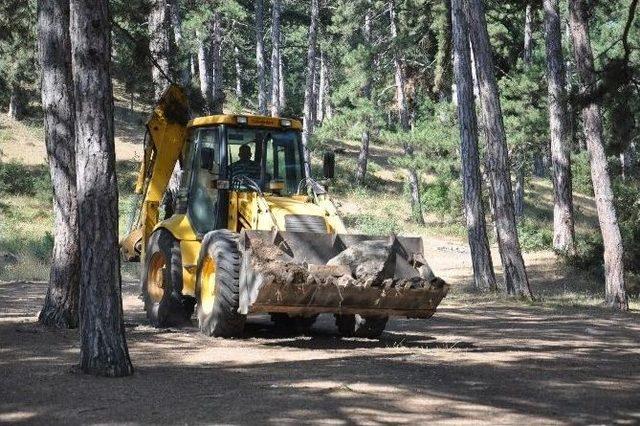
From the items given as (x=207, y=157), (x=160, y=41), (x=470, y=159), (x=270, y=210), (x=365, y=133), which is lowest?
(x=270, y=210)

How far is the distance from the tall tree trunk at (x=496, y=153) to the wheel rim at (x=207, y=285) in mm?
9727

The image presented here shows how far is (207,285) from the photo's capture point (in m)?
13.7

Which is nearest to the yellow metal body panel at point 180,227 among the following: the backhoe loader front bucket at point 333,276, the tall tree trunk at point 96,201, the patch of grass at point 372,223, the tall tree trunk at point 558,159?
the backhoe loader front bucket at point 333,276

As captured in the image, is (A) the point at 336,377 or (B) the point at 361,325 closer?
(A) the point at 336,377

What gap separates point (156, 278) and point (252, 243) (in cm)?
364

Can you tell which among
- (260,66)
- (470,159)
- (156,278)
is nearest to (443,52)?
(260,66)

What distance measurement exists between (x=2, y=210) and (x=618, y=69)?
31737 millimetres

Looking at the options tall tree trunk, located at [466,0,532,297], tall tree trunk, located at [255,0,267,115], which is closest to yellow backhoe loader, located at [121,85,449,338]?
tall tree trunk, located at [466,0,532,297]

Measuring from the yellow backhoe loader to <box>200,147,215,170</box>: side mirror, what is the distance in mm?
17

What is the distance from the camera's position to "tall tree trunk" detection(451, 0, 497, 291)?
75.2 ft

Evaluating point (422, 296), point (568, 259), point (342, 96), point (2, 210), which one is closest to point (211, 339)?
point (422, 296)

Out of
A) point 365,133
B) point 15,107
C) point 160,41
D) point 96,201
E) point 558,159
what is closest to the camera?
point 96,201

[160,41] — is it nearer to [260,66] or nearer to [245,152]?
[245,152]

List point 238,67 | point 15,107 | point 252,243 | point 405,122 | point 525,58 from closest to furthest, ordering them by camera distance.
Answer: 1. point 252,243
2. point 525,58
3. point 405,122
4. point 15,107
5. point 238,67
